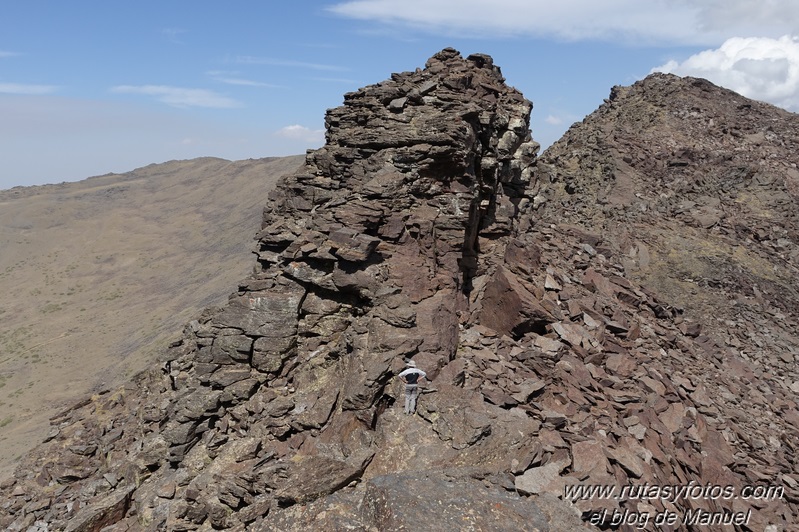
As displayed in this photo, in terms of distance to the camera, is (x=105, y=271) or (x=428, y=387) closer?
(x=428, y=387)

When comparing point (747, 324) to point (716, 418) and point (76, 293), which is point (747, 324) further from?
point (76, 293)

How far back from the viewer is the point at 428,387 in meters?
12.0

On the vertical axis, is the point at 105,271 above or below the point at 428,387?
below

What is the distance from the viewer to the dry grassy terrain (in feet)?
145

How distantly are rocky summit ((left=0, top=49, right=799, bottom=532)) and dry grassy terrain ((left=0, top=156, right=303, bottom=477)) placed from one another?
2095 cm

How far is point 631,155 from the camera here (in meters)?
44.5

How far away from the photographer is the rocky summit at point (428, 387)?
10.2 meters

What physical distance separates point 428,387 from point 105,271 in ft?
269

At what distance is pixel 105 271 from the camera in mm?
79750

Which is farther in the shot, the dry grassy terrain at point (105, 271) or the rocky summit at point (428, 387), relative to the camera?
the dry grassy terrain at point (105, 271)

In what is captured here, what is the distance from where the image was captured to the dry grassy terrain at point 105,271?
145 feet

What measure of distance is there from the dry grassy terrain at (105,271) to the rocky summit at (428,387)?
2095 cm

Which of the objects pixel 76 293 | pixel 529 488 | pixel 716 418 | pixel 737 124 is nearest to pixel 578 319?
pixel 716 418

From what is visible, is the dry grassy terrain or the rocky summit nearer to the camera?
the rocky summit
